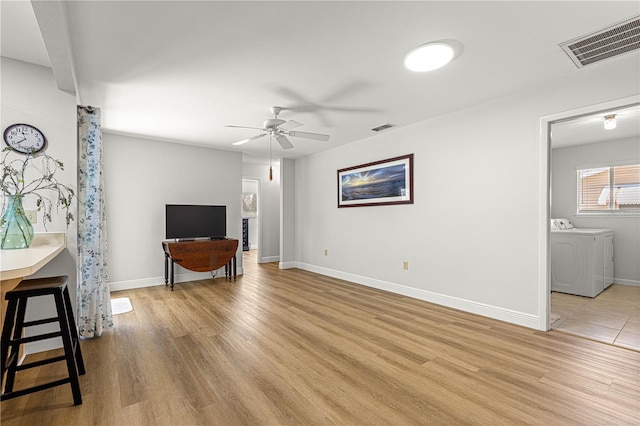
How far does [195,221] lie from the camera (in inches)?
185

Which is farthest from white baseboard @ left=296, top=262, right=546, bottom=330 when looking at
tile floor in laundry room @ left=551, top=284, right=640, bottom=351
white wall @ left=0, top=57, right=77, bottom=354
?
white wall @ left=0, top=57, right=77, bottom=354

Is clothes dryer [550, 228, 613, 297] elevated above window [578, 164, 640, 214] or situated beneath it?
situated beneath

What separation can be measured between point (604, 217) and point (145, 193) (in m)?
7.13

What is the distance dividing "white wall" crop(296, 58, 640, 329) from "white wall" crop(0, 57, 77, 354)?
344cm

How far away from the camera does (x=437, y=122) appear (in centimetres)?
356

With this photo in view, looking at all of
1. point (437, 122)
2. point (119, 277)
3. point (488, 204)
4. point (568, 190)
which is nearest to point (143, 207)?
point (119, 277)

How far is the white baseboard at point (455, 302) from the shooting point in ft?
9.14

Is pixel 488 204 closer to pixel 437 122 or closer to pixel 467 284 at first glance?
pixel 467 284

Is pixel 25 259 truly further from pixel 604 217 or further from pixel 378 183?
pixel 604 217

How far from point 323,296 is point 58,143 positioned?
10.1 feet

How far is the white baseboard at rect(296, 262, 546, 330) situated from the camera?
2785mm

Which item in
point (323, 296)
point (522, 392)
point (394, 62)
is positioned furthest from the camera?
point (323, 296)

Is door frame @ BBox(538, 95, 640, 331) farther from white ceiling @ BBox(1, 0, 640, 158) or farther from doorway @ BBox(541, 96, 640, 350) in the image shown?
white ceiling @ BBox(1, 0, 640, 158)

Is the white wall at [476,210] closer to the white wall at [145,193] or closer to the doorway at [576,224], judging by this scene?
the doorway at [576,224]
